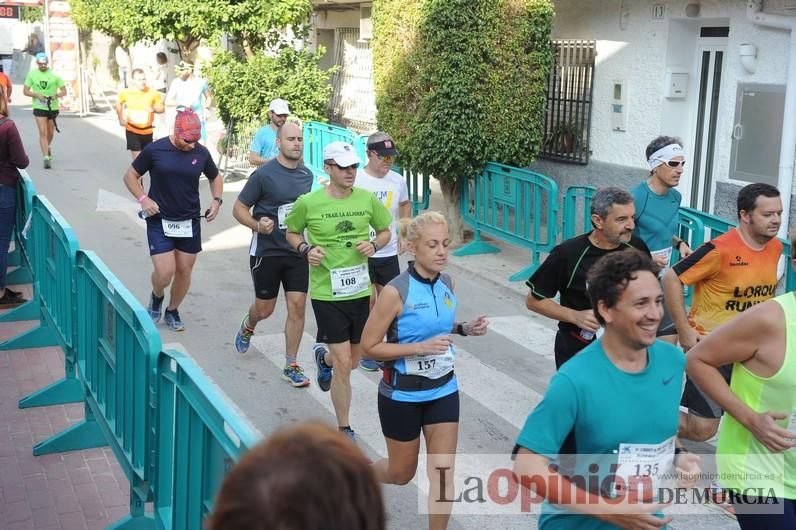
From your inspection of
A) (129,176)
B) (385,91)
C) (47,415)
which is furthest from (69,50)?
(47,415)

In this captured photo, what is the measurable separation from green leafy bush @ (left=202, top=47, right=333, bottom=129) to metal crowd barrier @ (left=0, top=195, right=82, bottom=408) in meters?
9.14

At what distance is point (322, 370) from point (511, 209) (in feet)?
16.4

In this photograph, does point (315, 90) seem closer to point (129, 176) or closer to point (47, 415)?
point (129, 176)

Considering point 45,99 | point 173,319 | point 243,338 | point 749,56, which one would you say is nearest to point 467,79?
point 749,56

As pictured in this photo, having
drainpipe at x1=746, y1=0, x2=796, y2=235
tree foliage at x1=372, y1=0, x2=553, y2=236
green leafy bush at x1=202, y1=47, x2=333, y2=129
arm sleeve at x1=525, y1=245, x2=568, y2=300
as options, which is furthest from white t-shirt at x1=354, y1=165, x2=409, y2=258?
green leafy bush at x1=202, y1=47, x2=333, y2=129

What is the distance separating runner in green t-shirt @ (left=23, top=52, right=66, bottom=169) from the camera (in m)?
18.6

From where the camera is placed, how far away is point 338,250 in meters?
6.77

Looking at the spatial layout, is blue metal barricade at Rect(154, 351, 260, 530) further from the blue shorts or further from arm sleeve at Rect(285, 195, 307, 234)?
the blue shorts

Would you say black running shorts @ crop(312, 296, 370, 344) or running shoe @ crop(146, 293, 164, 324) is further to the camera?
running shoe @ crop(146, 293, 164, 324)

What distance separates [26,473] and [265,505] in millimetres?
5056

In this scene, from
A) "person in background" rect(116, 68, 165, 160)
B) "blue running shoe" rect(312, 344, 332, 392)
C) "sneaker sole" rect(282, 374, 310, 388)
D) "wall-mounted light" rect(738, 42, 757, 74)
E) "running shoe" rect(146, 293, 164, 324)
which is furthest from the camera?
"person in background" rect(116, 68, 165, 160)

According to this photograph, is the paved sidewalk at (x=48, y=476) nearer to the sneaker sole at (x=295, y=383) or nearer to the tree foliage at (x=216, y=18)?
the sneaker sole at (x=295, y=383)

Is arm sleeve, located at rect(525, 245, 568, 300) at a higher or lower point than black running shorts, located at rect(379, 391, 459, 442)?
higher

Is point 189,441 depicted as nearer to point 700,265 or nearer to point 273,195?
point 700,265
